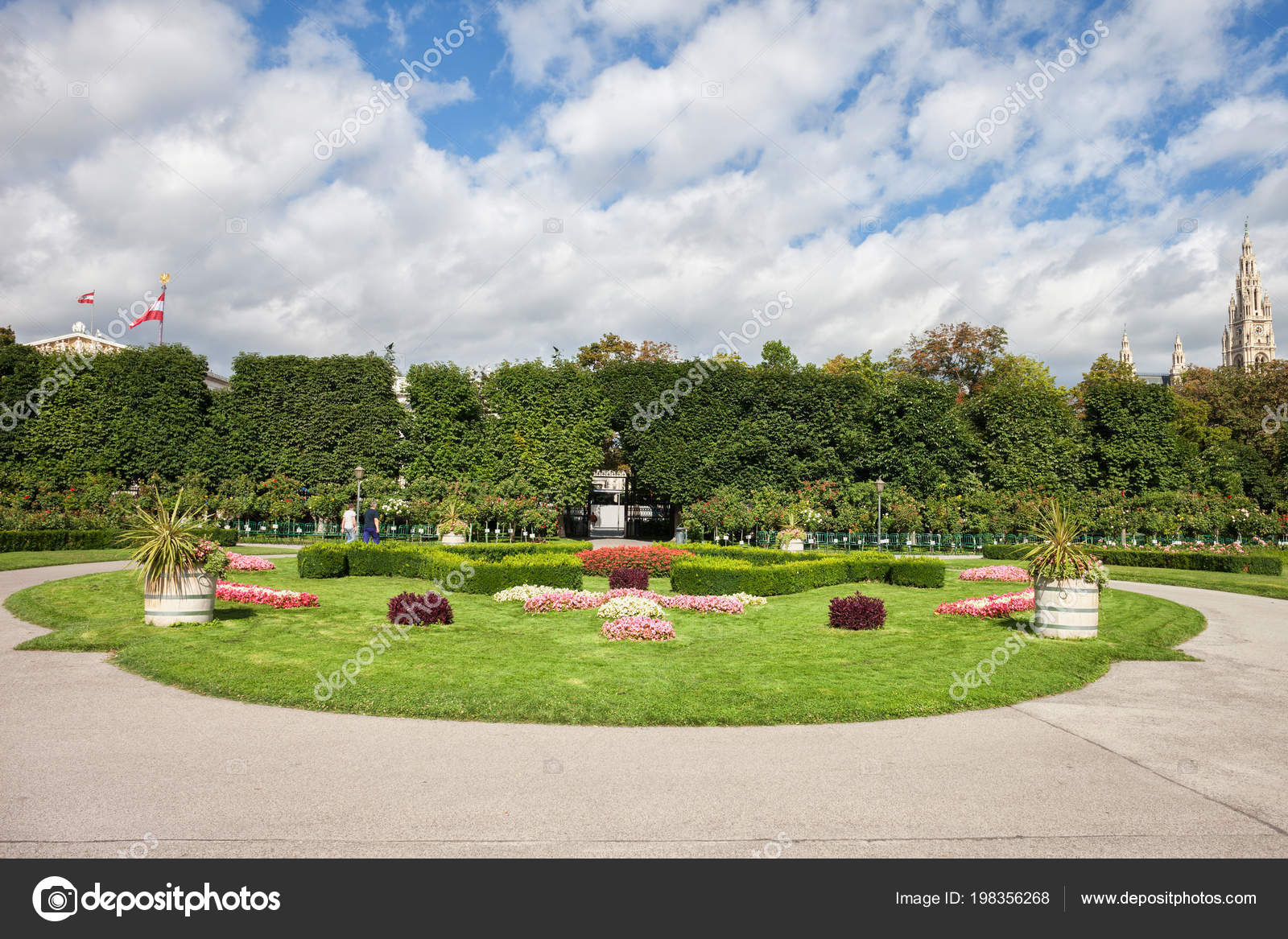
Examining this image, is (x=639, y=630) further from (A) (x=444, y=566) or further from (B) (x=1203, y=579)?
(B) (x=1203, y=579)

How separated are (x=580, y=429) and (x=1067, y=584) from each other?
2285 centimetres

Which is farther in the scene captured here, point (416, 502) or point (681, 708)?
point (416, 502)

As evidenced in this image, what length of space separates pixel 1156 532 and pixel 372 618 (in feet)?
95.0

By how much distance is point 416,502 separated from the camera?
91.6 feet

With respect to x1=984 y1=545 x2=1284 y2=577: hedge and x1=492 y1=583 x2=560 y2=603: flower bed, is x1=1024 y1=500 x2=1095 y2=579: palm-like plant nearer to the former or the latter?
x1=492 y1=583 x2=560 y2=603: flower bed

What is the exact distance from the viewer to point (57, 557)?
62.2ft

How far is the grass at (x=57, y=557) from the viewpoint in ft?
56.1

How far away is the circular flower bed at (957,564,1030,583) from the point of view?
17.5 metres

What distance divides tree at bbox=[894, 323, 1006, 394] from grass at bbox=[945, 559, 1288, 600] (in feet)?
83.8

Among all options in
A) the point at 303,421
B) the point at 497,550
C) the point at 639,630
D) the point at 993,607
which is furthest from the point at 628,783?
the point at 303,421

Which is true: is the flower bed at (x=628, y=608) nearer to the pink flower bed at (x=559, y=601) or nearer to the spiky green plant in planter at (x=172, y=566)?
the pink flower bed at (x=559, y=601)
